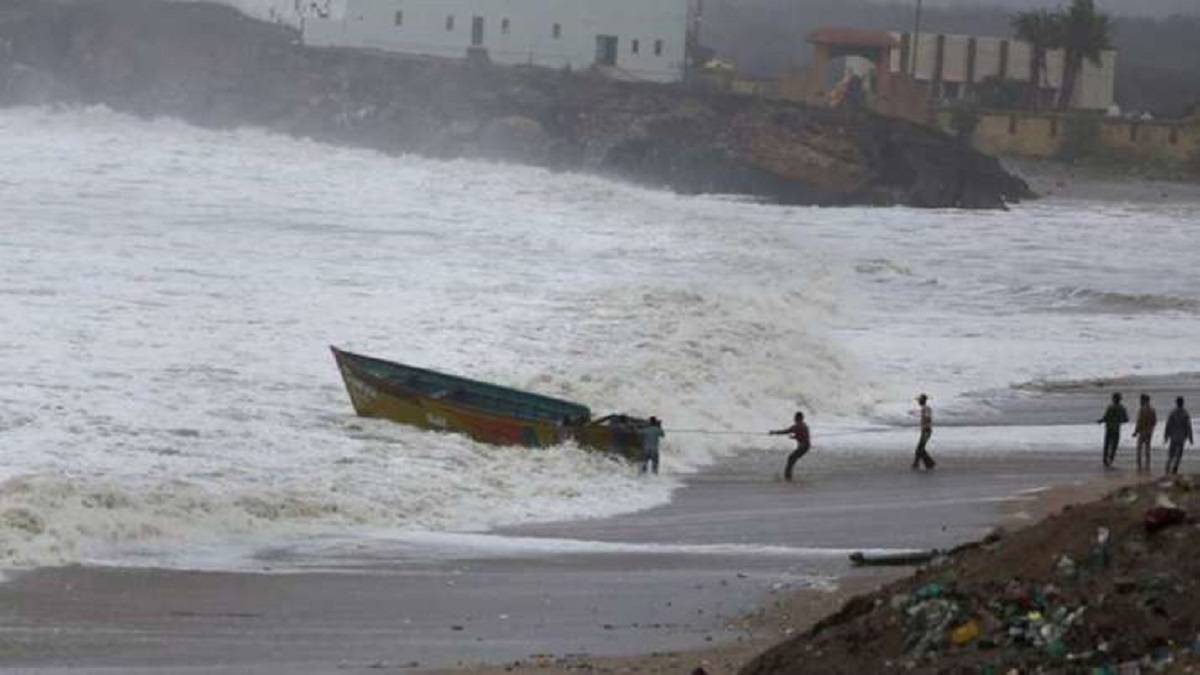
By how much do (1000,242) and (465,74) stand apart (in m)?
31.9

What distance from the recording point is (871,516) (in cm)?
2333

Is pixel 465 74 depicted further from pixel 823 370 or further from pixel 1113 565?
pixel 1113 565

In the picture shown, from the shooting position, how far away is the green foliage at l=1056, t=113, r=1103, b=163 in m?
108

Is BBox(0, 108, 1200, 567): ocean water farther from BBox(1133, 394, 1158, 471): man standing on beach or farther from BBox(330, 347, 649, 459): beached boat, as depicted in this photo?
BBox(1133, 394, 1158, 471): man standing on beach

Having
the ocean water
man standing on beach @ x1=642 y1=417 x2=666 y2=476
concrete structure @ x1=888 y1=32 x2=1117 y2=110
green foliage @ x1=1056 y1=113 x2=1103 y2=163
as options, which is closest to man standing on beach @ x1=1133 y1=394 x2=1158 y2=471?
the ocean water

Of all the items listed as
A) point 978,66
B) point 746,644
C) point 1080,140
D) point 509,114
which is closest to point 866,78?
point 1080,140

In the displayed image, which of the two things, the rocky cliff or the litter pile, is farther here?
the rocky cliff

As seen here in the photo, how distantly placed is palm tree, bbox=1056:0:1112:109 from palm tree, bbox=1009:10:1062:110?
1.43 ft

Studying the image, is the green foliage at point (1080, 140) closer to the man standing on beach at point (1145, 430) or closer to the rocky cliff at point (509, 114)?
the rocky cliff at point (509, 114)

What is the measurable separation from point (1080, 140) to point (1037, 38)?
30.4ft

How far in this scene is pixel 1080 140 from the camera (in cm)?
10862

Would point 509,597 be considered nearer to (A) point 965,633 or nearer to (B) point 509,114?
(A) point 965,633

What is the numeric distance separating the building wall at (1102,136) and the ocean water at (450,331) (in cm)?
2848

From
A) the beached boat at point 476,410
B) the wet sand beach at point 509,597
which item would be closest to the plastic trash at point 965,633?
the wet sand beach at point 509,597
